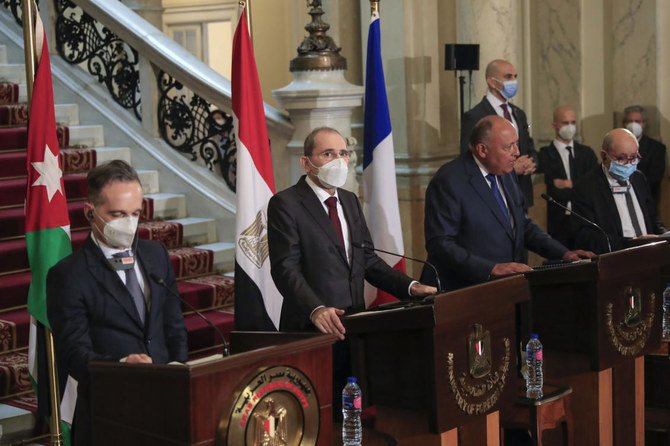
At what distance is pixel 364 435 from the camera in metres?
4.16

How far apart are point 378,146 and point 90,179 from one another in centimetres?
294

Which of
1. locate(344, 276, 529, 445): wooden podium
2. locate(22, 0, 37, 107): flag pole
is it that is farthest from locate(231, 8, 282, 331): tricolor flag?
locate(344, 276, 529, 445): wooden podium

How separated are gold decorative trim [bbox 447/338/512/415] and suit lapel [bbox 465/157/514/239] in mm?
1084

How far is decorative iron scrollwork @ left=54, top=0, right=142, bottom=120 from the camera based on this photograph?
→ 8.30 meters

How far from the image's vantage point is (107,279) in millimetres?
3898

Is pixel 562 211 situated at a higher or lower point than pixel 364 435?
higher

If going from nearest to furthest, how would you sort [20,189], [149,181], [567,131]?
[20,189]
[149,181]
[567,131]

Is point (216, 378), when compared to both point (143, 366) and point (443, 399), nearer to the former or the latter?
point (143, 366)

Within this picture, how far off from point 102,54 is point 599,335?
468 cm

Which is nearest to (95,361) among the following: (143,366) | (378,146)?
(143,366)

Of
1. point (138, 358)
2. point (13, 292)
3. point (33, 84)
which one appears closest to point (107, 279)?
point (138, 358)

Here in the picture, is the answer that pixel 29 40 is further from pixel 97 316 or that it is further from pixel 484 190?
pixel 484 190

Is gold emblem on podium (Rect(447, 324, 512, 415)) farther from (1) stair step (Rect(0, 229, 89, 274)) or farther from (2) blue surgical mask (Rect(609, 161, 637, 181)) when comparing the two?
(1) stair step (Rect(0, 229, 89, 274))

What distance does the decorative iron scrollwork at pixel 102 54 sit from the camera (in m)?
8.30
